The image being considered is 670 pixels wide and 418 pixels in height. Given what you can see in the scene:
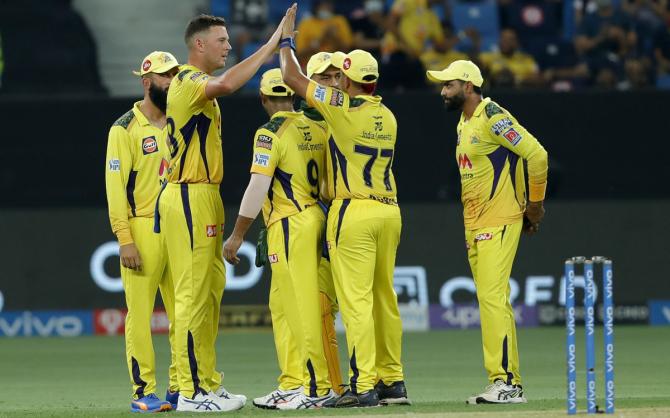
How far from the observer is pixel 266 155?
27.1ft

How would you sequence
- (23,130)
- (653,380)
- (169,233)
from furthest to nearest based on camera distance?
(23,130)
(653,380)
(169,233)

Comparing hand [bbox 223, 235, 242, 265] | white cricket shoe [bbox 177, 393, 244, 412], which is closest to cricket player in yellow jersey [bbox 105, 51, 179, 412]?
white cricket shoe [bbox 177, 393, 244, 412]

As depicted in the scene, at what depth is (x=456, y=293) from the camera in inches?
571

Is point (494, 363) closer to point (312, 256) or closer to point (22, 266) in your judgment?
point (312, 256)

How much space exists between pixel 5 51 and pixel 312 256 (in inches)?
296

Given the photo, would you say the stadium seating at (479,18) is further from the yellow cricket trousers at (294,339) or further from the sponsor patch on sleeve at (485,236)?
the yellow cricket trousers at (294,339)

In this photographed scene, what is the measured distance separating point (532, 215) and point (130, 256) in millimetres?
2501

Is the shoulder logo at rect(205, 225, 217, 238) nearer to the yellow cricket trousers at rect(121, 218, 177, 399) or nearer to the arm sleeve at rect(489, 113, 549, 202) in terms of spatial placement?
the yellow cricket trousers at rect(121, 218, 177, 399)

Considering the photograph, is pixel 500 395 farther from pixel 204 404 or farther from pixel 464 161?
pixel 204 404

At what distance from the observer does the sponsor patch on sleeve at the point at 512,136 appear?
8.59 m

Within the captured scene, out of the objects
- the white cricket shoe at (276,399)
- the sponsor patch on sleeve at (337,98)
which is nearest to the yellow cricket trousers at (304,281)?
the white cricket shoe at (276,399)

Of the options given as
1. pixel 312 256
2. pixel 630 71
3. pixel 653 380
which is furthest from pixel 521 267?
pixel 312 256

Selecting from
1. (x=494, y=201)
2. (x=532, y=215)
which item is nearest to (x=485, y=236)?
(x=494, y=201)

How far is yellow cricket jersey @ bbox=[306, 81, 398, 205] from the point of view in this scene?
8109mm
